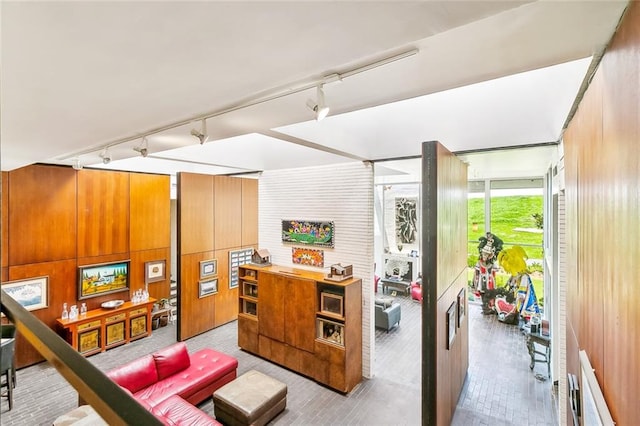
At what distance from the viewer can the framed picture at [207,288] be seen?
6.65m

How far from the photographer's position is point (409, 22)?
126 cm

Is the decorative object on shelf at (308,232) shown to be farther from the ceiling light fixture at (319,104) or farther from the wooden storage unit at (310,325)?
the ceiling light fixture at (319,104)

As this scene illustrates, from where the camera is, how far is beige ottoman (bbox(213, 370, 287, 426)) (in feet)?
12.5

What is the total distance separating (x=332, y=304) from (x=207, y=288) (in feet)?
10.3

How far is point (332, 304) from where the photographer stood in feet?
16.3

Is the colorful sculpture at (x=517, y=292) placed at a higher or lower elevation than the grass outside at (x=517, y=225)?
lower

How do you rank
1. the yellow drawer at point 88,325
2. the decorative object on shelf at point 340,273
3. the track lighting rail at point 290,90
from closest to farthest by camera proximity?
the track lighting rail at point 290,90, the decorative object on shelf at point 340,273, the yellow drawer at point 88,325

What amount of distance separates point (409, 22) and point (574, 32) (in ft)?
2.69

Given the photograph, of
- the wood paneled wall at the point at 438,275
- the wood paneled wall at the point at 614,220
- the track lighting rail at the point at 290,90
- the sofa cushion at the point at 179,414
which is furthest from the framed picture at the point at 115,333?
the wood paneled wall at the point at 614,220

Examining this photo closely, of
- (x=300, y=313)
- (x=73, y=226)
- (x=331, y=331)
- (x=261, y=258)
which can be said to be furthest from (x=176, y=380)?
(x=73, y=226)

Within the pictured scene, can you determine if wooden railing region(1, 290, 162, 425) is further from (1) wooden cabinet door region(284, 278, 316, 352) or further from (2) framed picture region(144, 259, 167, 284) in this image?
(2) framed picture region(144, 259, 167, 284)

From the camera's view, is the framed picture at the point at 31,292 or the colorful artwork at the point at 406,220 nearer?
the framed picture at the point at 31,292

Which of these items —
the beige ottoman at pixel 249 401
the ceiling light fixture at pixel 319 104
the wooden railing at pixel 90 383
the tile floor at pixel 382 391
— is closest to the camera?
the wooden railing at pixel 90 383

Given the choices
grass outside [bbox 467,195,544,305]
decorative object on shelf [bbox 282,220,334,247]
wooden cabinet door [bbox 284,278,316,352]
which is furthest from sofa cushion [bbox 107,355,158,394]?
grass outside [bbox 467,195,544,305]
